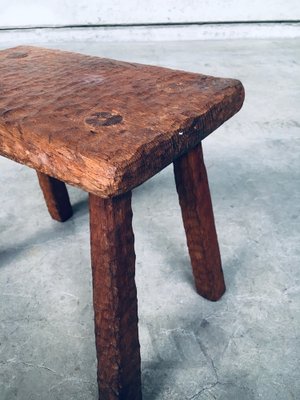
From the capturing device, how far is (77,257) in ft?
3.82

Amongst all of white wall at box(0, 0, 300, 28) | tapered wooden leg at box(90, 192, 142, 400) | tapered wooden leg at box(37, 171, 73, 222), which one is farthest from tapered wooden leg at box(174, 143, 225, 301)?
white wall at box(0, 0, 300, 28)

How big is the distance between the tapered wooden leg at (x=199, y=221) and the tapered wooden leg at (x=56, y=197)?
476 mm

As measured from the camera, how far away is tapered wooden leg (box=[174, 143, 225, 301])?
84 centimetres

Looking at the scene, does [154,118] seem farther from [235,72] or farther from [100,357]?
[235,72]

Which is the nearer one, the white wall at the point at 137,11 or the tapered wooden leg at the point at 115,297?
the tapered wooden leg at the point at 115,297

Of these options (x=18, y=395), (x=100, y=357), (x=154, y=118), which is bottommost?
(x=18, y=395)

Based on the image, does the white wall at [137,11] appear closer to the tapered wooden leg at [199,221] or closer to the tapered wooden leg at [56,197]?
the tapered wooden leg at [56,197]

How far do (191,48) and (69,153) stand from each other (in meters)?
2.99

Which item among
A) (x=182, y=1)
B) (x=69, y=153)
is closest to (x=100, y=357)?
(x=69, y=153)

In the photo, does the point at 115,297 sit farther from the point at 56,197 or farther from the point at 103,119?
the point at 56,197

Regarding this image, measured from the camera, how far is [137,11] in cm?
357

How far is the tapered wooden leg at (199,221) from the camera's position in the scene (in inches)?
33.1

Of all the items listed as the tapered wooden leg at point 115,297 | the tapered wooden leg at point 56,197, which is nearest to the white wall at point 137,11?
the tapered wooden leg at point 56,197

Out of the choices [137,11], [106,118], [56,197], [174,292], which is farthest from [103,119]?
[137,11]
